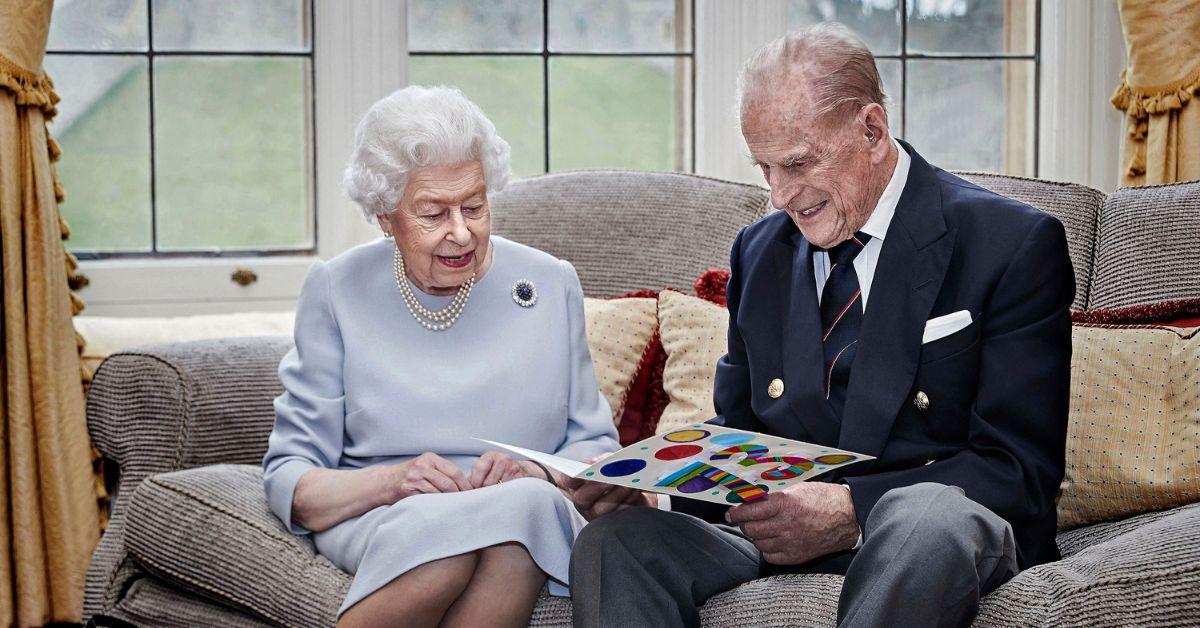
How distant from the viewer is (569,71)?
10.8ft

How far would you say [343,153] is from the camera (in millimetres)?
3166

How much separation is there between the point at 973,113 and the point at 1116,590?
7.16 feet

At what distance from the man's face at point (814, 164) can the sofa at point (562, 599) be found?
1.61 ft

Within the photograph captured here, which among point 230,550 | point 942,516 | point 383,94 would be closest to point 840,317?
point 942,516

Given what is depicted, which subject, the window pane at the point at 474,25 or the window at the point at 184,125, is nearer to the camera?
the window at the point at 184,125

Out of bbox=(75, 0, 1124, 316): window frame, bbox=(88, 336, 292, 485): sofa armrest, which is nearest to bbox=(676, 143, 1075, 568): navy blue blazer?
bbox=(88, 336, 292, 485): sofa armrest

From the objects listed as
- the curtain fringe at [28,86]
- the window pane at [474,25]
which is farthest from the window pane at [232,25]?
the curtain fringe at [28,86]

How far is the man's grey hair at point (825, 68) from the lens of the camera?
5.34 ft

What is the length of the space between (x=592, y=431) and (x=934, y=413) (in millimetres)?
601

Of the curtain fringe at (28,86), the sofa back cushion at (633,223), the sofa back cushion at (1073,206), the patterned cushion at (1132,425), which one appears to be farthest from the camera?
the curtain fringe at (28,86)

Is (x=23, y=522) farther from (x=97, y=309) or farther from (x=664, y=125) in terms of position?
(x=664, y=125)

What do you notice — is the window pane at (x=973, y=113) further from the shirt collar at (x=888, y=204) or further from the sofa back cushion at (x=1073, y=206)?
the shirt collar at (x=888, y=204)

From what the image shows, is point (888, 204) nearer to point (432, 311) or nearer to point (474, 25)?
point (432, 311)

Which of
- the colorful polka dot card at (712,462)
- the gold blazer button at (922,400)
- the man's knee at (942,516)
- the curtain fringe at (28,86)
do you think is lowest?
the man's knee at (942,516)
